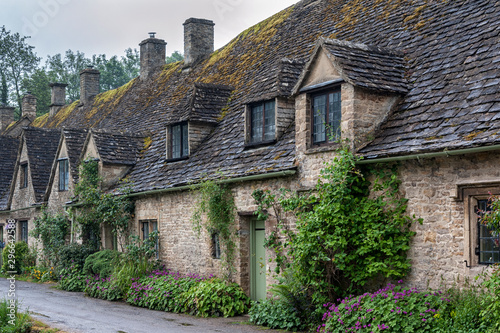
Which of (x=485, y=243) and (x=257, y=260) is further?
(x=257, y=260)

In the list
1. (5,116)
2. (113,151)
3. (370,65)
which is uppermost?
(5,116)

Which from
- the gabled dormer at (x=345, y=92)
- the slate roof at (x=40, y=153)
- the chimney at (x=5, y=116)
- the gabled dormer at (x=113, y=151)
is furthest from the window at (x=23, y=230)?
the gabled dormer at (x=345, y=92)

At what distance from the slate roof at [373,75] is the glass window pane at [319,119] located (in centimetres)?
88

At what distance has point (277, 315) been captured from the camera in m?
13.2

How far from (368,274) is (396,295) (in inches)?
34.7

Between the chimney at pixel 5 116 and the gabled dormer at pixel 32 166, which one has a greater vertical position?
the chimney at pixel 5 116

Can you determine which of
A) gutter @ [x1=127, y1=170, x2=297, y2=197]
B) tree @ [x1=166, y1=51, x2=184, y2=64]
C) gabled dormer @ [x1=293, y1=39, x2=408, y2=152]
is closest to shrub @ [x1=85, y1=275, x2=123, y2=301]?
gutter @ [x1=127, y1=170, x2=297, y2=197]

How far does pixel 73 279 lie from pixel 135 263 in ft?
11.4

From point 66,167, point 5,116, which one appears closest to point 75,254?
point 66,167

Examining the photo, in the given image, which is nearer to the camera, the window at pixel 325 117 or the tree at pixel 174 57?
the window at pixel 325 117

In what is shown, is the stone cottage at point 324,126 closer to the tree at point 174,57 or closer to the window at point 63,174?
the window at point 63,174

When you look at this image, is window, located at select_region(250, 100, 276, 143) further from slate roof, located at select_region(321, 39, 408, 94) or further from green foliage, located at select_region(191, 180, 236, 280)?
slate roof, located at select_region(321, 39, 408, 94)

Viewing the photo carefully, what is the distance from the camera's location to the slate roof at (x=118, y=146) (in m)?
22.3

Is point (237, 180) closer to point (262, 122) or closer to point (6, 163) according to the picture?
point (262, 122)
